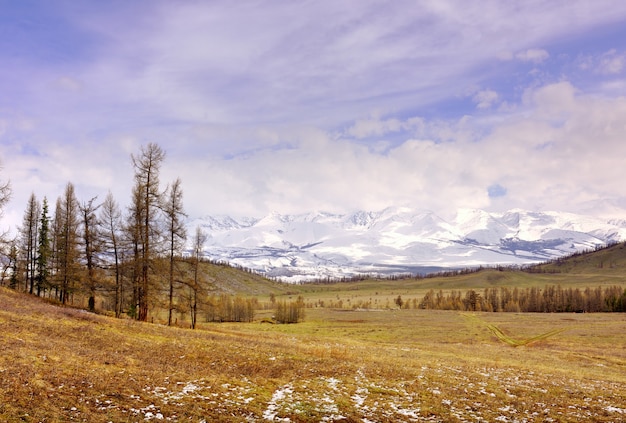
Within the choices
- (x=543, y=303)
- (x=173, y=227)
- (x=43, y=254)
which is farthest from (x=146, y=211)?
(x=543, y=303)

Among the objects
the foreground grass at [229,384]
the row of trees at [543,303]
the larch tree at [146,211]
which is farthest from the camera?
the row of trees at [543,303]

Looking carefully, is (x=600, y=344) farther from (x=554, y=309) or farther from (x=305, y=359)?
(x=554, y=309)

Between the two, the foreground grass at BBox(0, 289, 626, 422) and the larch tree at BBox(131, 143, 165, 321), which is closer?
the foreground grass at BBox(0, 289, 626, 422)

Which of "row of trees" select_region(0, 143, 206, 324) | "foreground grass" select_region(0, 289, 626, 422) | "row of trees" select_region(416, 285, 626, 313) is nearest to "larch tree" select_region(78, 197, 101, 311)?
"row of trees" select_region(0, 143, 206, 324)

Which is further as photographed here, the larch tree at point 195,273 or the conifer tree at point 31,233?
the conifer tree at point 31,233

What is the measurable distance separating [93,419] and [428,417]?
1266 centimetres

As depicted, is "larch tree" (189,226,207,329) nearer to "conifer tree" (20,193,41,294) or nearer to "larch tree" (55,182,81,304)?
"larch tree" (55,182,81,304)

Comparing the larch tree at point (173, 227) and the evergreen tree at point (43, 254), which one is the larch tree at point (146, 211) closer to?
the larch tree at point (173, 227)

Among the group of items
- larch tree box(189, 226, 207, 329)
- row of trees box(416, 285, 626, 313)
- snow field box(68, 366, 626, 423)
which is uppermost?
larch tree box(189, 226, 207, 329)

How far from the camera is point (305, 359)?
102ft

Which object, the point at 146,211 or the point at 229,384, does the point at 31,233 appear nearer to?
the point at 146,211

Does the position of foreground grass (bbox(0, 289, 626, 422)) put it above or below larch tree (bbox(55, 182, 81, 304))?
below

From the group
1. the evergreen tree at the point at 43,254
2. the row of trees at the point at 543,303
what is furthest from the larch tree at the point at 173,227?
the row of trees at the point at 543,303

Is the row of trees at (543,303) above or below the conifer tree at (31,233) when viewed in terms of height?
below
